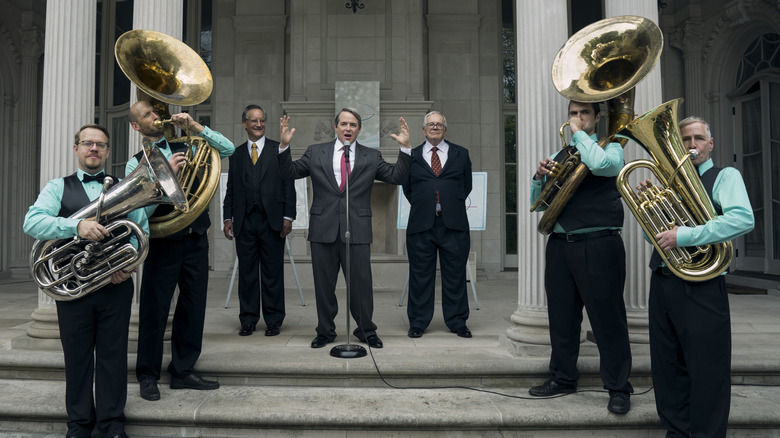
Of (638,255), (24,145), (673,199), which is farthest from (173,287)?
(24,145)

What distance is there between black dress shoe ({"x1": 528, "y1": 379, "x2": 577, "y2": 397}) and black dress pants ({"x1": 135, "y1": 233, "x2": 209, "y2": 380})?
2.31m

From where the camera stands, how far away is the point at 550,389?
3504 millimetres

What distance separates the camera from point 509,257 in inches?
389

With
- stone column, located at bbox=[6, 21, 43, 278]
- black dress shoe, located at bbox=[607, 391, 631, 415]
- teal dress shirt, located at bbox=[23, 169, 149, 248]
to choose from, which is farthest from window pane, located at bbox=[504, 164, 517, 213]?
stone column, located at bbox=[6, 21, 43, 278]

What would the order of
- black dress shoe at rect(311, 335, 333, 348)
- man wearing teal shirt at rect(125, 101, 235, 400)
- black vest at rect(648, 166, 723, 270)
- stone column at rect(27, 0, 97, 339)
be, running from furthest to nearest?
stone column at rect(27, 0, 97, 339) → black dress shoe at rect(311, 335, 333, 348) → man wearing teal shirt at rect(125, 101, 235, 400) → black vest at rect(648, 166, 723, 270)

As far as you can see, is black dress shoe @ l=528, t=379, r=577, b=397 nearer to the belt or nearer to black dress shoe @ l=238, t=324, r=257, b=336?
the belt

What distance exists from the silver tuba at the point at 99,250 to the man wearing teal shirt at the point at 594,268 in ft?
7.63

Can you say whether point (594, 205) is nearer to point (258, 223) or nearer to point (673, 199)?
point (673, 199)

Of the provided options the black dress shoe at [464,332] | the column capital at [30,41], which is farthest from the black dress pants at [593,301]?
the column capital at [30,41]

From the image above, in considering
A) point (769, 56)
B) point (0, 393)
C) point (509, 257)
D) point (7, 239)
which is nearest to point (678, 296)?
point (0, 393)

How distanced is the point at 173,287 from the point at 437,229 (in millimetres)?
2331

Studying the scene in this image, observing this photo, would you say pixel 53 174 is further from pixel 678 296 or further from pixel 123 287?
pixel 678 296

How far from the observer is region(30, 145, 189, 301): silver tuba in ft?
9.16

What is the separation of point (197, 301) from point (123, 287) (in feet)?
2.08
